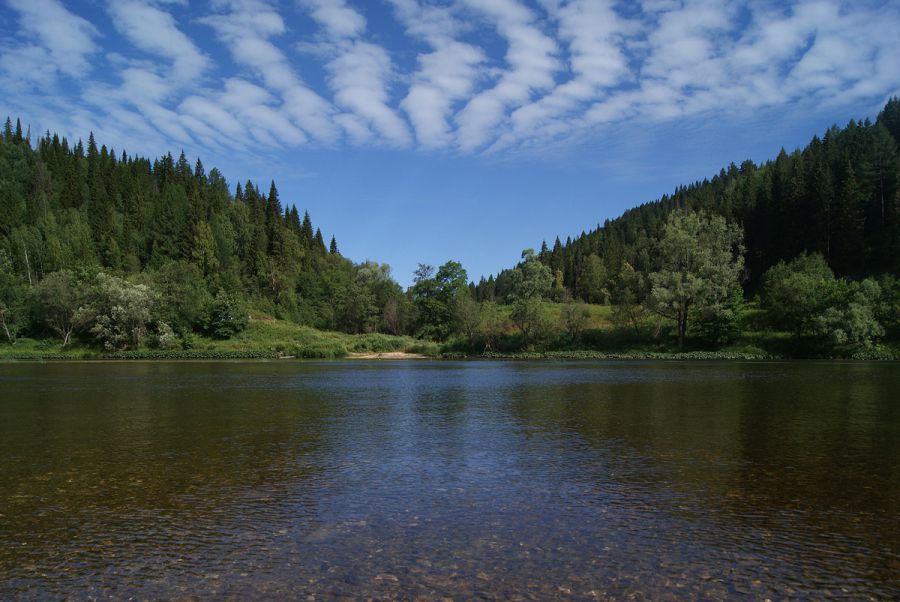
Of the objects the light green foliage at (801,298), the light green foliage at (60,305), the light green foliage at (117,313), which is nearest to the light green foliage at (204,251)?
the light green foliage at (60,305)

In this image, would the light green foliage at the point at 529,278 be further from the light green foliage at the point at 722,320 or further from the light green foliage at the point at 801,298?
the light green foliage at the point at 801,298

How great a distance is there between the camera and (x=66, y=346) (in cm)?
10112

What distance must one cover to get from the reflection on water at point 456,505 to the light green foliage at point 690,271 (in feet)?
196

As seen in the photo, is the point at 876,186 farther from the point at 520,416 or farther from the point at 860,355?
the point at 520,416

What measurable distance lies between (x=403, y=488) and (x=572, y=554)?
520 centimetres

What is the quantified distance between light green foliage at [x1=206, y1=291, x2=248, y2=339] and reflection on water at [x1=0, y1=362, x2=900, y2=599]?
87.6 m

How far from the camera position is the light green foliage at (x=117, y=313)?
324 ft

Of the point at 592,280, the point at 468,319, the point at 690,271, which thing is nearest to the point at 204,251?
the point at 468,319

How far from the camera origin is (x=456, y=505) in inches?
466

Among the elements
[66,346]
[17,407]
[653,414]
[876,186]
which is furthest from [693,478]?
[876,186]

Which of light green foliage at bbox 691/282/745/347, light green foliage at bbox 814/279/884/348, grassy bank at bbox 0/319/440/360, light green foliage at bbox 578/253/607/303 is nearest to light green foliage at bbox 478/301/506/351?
grassy bank at bbox 0/319/440/360

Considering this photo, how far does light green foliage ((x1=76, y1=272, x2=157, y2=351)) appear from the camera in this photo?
9888 cm

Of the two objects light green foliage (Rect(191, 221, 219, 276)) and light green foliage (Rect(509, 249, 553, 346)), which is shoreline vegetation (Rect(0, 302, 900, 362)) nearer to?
light green foliage (Rect(509, 249, 553, 346))

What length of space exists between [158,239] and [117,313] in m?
46.6
